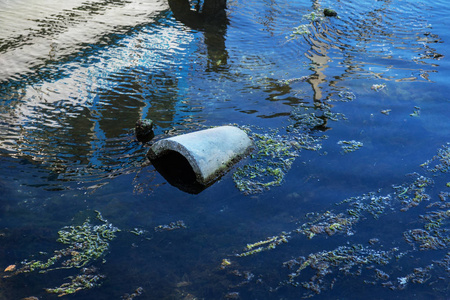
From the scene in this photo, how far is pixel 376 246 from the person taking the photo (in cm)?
378

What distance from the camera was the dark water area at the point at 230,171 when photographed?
3.47 metres

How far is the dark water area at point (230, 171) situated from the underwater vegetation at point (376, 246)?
2 cm

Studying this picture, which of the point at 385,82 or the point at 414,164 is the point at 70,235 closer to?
the point at 414,164

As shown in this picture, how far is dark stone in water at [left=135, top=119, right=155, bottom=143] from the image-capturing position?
5.05 m

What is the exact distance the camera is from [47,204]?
4055mm

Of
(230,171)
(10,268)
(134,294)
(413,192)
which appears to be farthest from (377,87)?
(10,268)

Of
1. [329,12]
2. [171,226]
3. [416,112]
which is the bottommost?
[171,226]

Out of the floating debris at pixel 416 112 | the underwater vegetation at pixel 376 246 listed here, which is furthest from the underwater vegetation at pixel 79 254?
the floating debris at pixel 416 112

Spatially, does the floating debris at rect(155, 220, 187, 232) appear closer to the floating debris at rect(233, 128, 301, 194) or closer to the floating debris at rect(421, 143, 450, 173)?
the floating debris at rect(233, 128, 301, 194)

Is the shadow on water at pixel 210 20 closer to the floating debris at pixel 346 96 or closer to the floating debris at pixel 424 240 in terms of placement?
the floating debris at pixel 346 96

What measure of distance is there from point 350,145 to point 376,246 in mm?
1713

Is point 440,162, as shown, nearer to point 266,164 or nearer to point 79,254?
point 266,164

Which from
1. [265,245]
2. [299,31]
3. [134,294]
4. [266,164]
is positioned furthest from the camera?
[299,31]

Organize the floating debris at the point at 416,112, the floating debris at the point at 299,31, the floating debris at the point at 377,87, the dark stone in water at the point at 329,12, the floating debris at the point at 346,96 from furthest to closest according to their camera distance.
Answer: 1. the dark stone in water at the point at 329,12
2. the floating debris at the point at 299,31
3. the floating debris at the point at 377,87
4. the floating debris at the point at 346,96
5. the floating debris at the point at 416,112
